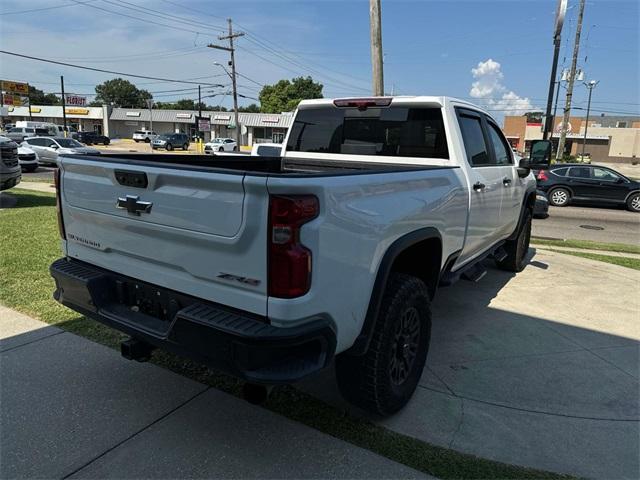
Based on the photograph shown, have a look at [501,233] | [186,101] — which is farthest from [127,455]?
[186,101]

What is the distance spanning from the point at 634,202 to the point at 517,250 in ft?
43.3

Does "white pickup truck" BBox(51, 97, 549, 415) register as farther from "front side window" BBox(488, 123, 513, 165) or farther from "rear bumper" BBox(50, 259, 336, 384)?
"front side window" BBox(488, 123, 513, 165)

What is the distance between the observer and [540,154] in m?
5.95

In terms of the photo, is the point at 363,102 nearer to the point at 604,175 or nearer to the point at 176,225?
the point at 176,225

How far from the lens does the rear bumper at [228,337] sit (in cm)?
215

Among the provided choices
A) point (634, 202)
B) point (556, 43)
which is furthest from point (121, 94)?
point (634, 202)

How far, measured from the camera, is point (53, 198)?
12266mm

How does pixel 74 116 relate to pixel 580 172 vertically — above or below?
above

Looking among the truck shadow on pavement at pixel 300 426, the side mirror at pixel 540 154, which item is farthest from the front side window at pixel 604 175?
the truck shadow on pavement at pixel 300 426

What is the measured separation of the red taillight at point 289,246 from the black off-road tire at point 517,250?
5014 mm

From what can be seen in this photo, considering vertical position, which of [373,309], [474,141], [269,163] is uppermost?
[474,141]

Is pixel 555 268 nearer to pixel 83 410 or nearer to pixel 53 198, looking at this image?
pixel 83 410

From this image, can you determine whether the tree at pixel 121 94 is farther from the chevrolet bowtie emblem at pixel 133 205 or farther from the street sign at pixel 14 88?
the chevrolet bowtie emblem at pixel 133 205

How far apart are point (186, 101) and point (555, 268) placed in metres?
135
